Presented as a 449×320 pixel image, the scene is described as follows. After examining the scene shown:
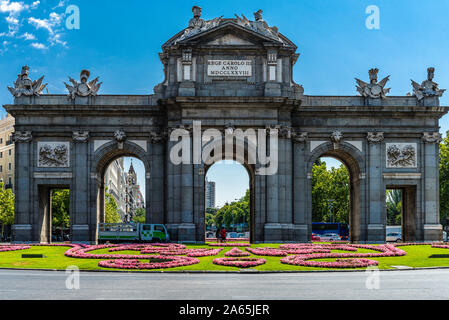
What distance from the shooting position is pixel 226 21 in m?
55.6

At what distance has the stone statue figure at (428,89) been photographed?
58.6m

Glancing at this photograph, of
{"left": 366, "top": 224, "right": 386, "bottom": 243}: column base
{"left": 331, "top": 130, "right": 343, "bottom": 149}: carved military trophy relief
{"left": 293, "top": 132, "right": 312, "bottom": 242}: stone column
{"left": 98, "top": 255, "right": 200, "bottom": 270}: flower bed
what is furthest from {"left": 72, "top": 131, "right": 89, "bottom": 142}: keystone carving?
{"left": 366, "top": 224, "right": 386, "bottom": 243}: column base

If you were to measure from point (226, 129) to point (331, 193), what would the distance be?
5310cm

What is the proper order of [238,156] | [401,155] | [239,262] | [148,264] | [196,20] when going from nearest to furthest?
1. [148,264]
2. [239,262]
3. [196,20]
4. [401,155]
5. [238,156]

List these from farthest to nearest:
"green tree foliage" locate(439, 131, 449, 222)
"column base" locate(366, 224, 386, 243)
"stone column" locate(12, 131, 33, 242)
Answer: "green tree foliage" locate(439, 131, 449, 222) → "column base" locate(366, 224, 386, 243) → "stone column" locate(12, 131, 33, 242)

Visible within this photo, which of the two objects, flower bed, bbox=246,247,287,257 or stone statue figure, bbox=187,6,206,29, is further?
stone statue figure, bbox=187,6,206,29

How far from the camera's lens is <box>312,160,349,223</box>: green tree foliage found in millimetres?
102688

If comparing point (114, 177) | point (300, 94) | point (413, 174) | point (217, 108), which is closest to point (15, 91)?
point (217, 108)

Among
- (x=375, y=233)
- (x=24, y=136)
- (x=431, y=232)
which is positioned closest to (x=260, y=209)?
(x=375, y=233)

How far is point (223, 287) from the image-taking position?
22.3 m

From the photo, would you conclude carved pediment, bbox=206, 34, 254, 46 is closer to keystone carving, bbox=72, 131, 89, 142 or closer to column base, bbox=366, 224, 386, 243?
keystone carving, bbox=72, 131, 89, 142

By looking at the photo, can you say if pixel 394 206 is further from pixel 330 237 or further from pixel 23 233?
pixel 23 233

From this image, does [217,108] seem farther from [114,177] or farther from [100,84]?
[114,177]

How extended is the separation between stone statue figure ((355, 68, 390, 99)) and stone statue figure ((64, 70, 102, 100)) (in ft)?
87.4
